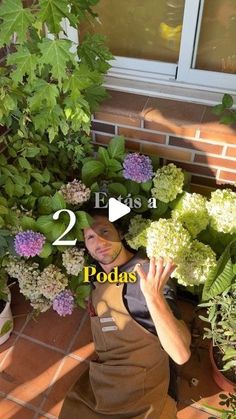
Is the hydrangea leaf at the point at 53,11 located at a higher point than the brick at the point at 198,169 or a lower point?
higher

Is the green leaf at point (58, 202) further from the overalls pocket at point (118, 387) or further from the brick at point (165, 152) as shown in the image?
the overalls pocket at point (118, 387)

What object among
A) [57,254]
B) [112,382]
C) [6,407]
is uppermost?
[57,254]

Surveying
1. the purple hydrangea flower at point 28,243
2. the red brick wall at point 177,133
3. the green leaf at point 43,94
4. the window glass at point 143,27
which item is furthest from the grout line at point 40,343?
the window glass at point 143,27

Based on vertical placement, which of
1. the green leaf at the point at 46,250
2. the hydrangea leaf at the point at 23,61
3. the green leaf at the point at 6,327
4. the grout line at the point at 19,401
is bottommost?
the grout line at the point at 19,401

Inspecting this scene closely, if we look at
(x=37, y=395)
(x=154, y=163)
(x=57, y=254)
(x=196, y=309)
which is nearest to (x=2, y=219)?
(x=57, y=254)

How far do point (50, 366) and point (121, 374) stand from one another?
1.36ft

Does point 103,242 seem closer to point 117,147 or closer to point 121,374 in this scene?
point 117,147

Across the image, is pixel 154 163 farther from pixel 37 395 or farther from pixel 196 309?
pixel 37 395

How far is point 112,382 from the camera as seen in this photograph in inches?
62.2

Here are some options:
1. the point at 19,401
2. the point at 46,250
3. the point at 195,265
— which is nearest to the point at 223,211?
the point at 195,265

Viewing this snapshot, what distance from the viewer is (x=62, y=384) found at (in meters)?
1.79

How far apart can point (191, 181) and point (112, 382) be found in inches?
33.5

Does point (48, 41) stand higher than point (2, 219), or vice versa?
point (48, 41)

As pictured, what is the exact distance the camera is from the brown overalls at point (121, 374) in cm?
153
